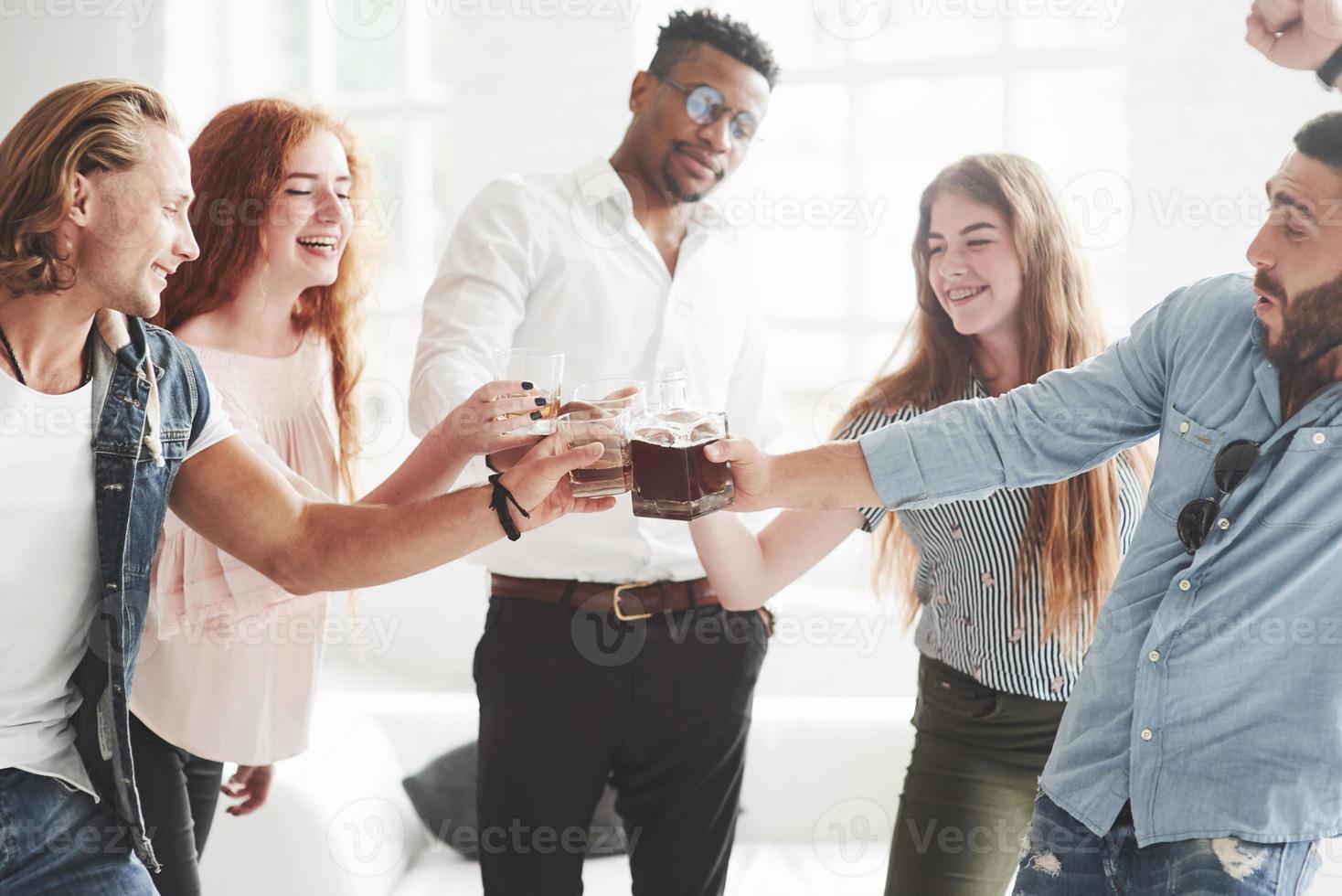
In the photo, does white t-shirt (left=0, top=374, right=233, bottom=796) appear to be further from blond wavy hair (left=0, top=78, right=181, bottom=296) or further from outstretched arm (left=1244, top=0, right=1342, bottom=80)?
outstretched arm (left=1244, top=0, right=1342, bottom=80)

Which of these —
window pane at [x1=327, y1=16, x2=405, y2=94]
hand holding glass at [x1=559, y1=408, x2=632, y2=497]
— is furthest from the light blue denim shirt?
window pane at [x1=327, y1=16, x2=405, y2=94]

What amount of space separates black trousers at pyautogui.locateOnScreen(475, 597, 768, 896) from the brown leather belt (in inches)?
0.7

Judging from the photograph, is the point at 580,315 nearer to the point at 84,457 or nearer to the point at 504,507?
the point at 504,507

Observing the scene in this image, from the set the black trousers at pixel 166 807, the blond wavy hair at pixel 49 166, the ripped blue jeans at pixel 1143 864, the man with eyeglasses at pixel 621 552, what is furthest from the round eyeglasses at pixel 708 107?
the black trousers at pixel 166 807

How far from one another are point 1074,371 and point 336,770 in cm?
220

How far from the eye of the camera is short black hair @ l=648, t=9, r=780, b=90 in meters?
2.35

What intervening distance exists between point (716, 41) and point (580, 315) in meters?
0.65

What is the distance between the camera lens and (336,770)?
295cm

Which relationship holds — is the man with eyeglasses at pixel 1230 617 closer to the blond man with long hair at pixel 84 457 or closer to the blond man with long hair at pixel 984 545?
the blond man with long hair at pixel 984 545

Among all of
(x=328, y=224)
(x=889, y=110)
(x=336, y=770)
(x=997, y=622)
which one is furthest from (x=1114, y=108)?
(x=336, y=770)

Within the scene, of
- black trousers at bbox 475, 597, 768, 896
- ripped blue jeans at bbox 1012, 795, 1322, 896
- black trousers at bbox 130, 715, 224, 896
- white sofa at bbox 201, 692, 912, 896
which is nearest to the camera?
ripped blue jeans at bbox 1012, 795, 1322, 896

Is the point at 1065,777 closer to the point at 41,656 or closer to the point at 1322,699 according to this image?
the point at 1322,699

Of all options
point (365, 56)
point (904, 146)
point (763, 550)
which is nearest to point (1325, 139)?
point (763, 550)

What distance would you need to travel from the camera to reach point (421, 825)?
10.0ft
